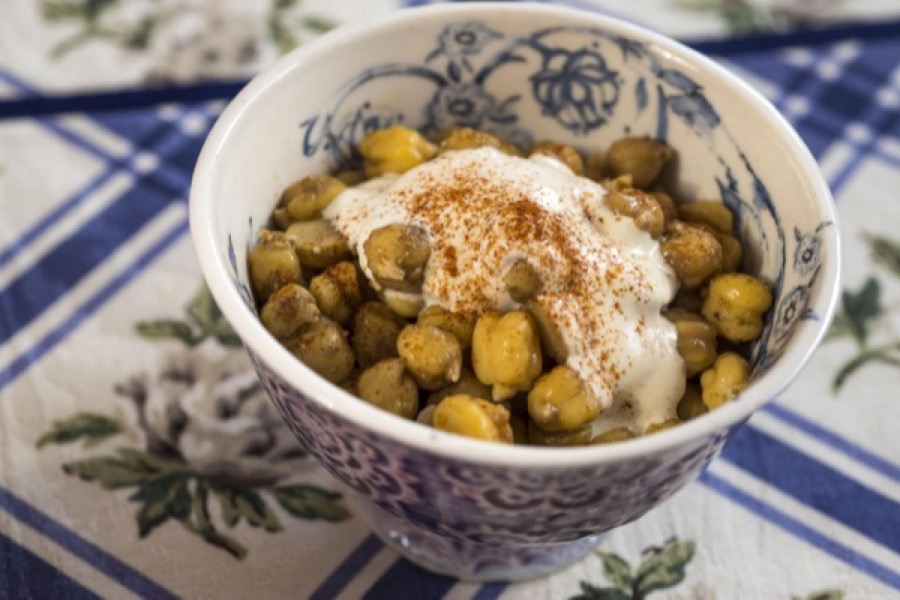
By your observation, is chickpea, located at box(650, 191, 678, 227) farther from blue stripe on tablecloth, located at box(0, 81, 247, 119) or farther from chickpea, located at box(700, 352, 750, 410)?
blue stripe on tablecloth, located at box(0, 81, 247, 119)

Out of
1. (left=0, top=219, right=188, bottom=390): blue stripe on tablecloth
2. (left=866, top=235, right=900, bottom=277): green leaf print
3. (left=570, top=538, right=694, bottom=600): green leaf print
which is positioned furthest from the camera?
(left=866, top=235, right=900, bottom=277): green leaf print

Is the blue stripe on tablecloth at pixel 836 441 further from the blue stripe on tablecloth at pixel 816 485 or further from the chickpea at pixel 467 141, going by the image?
the chickpea at pixel 467 141

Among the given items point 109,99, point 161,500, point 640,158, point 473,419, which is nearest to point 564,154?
point 640,158

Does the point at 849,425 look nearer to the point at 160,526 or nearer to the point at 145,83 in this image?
the point at 160,526

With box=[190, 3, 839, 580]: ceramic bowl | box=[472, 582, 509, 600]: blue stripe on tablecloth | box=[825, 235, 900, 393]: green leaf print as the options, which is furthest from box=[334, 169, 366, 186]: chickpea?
box=[825, 235, 900, 393]: green leaf print

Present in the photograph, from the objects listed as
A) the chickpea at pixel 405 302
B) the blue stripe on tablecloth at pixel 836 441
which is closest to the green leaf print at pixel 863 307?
the blue stripe on tablecloth at pixel 836 441

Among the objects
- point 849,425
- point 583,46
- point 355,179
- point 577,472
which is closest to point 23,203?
point 355,179

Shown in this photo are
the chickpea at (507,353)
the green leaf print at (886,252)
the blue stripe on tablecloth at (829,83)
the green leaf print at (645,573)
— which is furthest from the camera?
the blue stripe on tablecloth at (829,83)
